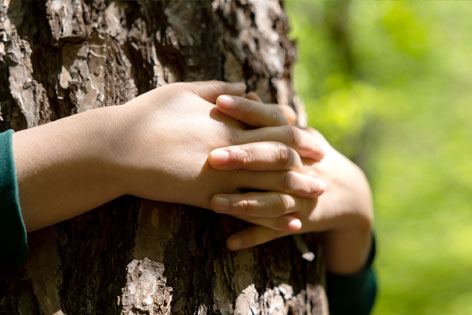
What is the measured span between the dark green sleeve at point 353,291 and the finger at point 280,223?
2.01 ft

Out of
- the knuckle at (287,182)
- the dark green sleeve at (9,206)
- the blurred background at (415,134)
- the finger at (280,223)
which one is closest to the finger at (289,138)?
the knuckle at (287,182)

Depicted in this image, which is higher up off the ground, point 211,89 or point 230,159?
point 211,89

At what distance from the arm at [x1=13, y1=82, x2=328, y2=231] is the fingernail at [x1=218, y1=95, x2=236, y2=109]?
1.6 inches

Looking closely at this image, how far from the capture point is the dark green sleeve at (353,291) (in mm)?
1729

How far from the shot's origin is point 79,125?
40.9 inches

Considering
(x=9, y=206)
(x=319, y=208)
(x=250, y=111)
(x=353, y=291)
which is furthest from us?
(x=353, y=291)

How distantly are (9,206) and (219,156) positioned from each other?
512 mm

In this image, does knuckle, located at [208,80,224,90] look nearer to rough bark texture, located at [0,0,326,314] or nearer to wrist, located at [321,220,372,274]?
rough bark texture, located at [0,0,326,314]

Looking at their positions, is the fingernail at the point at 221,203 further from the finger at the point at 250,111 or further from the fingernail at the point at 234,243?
the finger at the point at 250,111

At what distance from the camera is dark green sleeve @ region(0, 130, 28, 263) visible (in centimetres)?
96

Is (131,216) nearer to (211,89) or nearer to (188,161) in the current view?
(188,161)

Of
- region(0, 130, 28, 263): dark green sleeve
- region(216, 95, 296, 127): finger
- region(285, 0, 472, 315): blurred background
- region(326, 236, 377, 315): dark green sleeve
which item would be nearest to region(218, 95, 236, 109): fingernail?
region(216, 95, 296, 127): finger

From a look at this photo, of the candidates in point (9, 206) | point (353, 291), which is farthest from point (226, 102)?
point (353, 291)

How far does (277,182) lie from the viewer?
→ 1200mm
